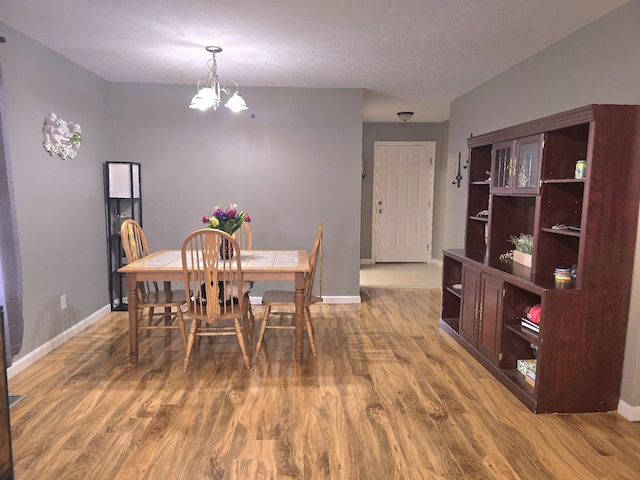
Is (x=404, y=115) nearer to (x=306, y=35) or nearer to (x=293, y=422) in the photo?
(x=306, y=35)

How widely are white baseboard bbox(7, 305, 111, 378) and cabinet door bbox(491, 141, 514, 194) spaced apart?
12.0 feet

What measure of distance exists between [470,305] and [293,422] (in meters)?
1.74

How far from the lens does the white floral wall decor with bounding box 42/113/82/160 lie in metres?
3.47

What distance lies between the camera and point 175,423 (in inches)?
95.6

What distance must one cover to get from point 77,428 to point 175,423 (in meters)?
0.51

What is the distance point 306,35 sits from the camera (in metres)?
3.13

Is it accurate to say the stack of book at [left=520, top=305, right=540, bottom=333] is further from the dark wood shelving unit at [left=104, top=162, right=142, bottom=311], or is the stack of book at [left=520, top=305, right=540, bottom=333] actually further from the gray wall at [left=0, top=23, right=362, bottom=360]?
the dark wood shelving unit at [left=104, top=162, right=142, bottom=311]

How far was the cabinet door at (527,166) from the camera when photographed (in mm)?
2855

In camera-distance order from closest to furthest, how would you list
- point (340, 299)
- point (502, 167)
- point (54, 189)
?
1. point (502, 167)
2. point (54, 189)
3. point (340, 299)

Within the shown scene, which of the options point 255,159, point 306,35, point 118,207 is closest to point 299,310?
point 306,35

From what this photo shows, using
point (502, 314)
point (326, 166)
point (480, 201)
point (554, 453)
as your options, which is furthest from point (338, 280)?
point (554, 453)

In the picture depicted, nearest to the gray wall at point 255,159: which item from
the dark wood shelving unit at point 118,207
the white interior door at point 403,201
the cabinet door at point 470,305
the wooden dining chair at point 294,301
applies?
the dark wood shelving unit at point 118,207

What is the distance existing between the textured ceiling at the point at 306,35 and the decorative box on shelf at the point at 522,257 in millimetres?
1527

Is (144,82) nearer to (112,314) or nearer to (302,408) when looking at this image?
(112,314)
